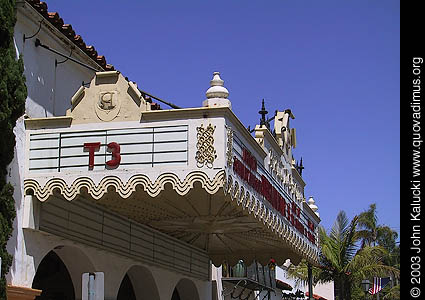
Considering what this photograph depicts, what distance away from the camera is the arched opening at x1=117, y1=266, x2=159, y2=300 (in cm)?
2072

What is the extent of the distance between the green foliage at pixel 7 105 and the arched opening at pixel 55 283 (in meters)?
5.14

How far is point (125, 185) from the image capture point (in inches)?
579

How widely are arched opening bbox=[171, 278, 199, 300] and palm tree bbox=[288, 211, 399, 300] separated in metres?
10.3

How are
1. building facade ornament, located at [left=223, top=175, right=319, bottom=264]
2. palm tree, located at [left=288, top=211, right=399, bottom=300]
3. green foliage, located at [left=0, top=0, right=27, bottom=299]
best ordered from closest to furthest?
green foliage, located at [left=0, top=0, right=27, bottom=299], building facade ornament, located at [left=223, top=175, right=319, bottom=264], palm tree, located at [left=288, top=211, right=399, bottom=300]

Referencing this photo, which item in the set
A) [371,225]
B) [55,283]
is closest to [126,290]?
[55,283]

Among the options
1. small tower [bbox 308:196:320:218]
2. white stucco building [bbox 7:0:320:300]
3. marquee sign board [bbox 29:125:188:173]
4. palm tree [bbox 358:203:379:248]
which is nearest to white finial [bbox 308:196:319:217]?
small tower [bbox 308:196:320:218]

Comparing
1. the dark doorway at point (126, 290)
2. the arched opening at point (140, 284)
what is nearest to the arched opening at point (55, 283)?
the arched opening at point (140, 284)

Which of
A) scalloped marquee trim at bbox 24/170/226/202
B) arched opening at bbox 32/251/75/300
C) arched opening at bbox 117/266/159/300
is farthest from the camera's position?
arched opening at bbox 117/266/159/300

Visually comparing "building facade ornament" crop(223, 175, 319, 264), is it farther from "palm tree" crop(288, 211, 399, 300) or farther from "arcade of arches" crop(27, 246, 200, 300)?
"palm tree" crop(288, 211, 399, 300)

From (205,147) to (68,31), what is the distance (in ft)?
15.9

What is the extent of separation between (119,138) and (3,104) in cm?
230

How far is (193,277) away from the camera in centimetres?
2367
